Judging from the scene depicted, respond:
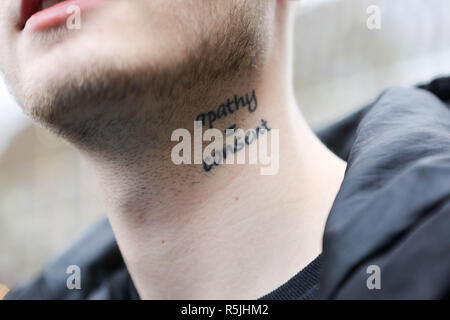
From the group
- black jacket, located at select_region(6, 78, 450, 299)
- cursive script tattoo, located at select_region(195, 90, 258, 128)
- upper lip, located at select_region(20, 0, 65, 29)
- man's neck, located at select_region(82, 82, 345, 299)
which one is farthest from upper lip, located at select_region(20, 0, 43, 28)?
black jacket, located at select_region(6, 78, 450, 299)

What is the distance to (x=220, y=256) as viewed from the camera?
119 centimetres

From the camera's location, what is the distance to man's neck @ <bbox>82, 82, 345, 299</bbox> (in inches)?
46.1

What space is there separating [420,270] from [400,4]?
616 centimetres

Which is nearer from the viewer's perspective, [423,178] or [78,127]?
[423,178]

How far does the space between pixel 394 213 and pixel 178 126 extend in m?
0.56

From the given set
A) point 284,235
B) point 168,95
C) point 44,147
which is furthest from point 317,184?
point 44,147

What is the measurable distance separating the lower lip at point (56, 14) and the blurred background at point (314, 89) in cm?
350

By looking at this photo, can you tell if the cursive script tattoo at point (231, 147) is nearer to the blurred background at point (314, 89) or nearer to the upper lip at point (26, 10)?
the upper lip at point (26, 10)

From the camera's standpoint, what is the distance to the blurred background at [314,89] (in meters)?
6.25

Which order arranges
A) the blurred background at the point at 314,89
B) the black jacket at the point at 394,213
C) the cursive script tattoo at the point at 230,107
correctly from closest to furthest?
the black jacket at the point at 394,213 < the cursive script tattoo at the point at 230,107 < the blurred background at the point at 314,89

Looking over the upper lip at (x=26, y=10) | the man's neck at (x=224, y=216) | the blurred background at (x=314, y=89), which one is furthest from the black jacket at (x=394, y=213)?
the blurred background at (x=314, y=89)

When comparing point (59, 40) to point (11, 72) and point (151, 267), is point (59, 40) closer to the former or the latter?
point (11, 72)

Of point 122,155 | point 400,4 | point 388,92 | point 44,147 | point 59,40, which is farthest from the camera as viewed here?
point 44,147

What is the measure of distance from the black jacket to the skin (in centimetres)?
16
